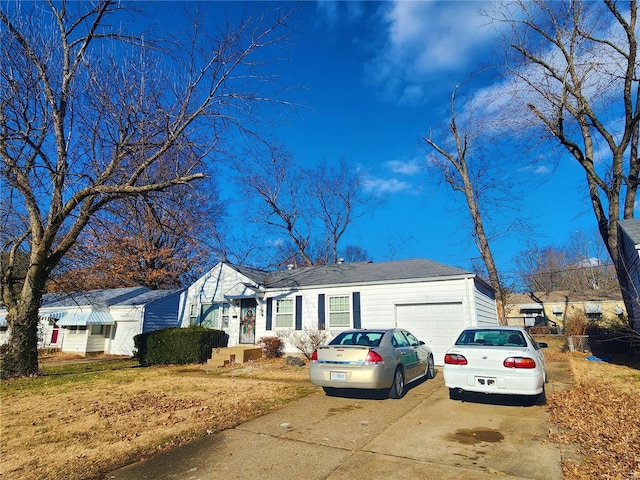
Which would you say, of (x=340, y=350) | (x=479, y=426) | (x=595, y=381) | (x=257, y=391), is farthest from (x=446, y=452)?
(x=595, y=381)

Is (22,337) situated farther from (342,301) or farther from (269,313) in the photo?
(342,301)

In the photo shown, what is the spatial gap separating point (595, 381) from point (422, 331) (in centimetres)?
537

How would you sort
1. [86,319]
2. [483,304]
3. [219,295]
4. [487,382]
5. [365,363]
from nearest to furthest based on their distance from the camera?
[487,382], [365,363], [483,304], [219,295], [86,319]

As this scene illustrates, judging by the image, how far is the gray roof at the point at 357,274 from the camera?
1411 centimetres

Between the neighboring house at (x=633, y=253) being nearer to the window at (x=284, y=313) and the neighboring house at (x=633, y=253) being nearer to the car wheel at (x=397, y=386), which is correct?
the car wheel at (x=397, y=386)

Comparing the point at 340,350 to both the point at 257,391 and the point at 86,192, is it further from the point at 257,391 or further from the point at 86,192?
the point at 86,192

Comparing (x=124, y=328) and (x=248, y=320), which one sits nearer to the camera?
(x=248, y=320)

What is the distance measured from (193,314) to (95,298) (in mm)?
8846

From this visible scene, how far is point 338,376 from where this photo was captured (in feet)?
24.6

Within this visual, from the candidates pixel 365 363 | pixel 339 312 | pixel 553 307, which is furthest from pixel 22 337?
pixel 553 307

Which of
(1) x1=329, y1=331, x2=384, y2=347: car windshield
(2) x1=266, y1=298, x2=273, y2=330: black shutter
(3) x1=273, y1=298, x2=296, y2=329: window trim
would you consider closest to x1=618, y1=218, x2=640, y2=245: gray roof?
(1) x1=329, y1=331, x2=384, y2=347: car windshield

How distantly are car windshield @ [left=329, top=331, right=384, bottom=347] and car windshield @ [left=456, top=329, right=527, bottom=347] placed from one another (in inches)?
68.8

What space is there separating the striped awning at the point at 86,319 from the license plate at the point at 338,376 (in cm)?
1811

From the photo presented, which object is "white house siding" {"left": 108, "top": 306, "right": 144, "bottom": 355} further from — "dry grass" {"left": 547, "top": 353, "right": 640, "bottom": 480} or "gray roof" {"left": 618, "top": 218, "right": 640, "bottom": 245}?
"gray roof" {"left": 618, "top": 218, "right": 640, "bottom": 245}
